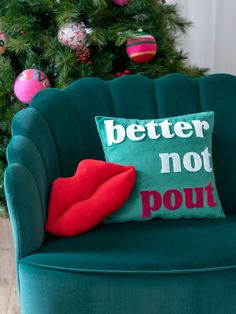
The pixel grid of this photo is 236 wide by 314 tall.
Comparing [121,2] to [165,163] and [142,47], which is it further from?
[165,163]

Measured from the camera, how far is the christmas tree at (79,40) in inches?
58.9

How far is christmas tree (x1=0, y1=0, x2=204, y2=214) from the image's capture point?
1495 millimetres

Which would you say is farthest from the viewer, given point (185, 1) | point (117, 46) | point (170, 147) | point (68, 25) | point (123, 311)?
point (185, 1)

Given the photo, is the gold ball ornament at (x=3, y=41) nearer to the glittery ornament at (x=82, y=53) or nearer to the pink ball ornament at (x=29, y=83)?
the pink ball ornament at (x=29, y=83)

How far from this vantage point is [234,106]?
1.51 metres

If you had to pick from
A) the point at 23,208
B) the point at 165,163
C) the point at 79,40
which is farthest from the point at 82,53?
the point at 23,208

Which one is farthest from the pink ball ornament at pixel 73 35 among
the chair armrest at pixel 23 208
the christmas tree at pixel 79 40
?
the chair armrest at pixel 23 208

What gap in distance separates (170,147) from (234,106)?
13.6 inches

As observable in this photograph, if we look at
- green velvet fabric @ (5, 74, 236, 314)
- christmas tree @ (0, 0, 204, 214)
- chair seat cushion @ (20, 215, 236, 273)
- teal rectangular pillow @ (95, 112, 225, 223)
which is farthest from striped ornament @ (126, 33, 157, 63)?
chair seat cushion @ (20, 215, 236, 273)

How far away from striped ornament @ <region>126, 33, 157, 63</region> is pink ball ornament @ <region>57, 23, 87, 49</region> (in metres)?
0.16

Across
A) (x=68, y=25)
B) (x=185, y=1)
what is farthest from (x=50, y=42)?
(x=185, y=1)

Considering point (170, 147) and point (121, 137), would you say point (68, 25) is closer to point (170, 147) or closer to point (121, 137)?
point (121, 137)

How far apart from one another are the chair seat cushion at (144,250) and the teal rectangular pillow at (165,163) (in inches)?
3.1

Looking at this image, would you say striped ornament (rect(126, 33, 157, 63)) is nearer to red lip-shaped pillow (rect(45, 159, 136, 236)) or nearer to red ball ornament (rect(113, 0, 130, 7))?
red ball ornament (rect(113, 0, 130, 7))
